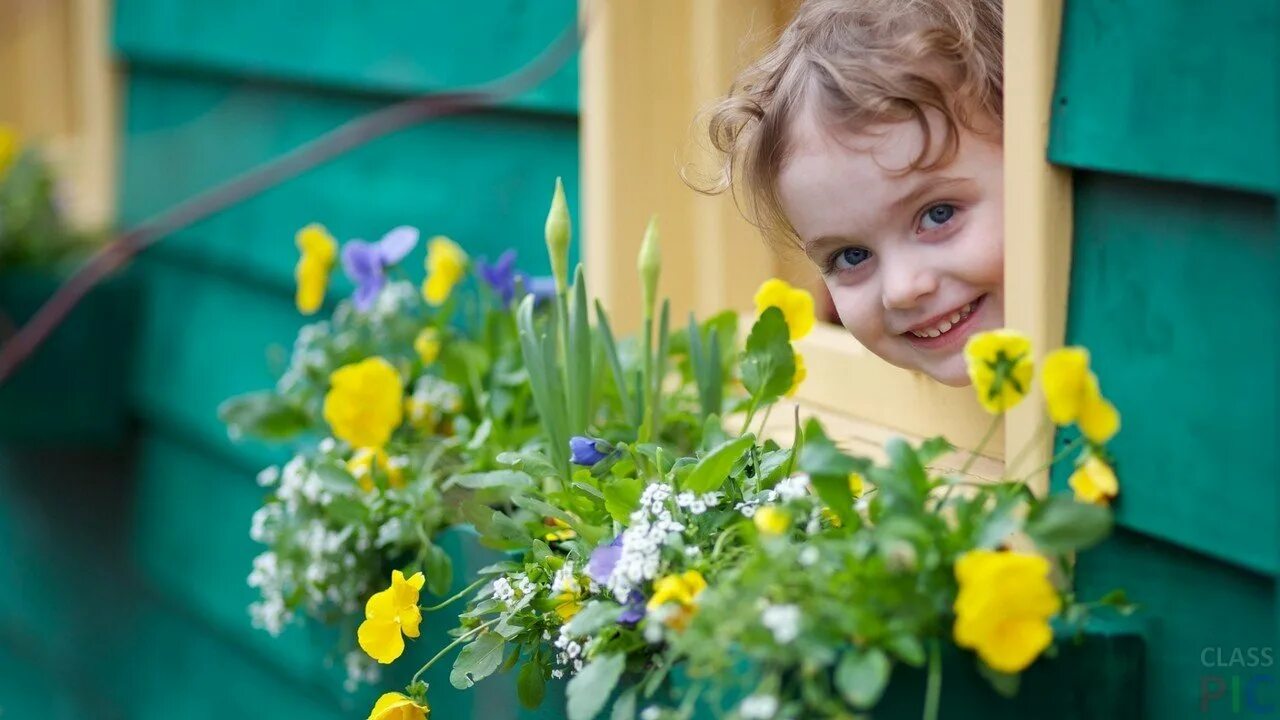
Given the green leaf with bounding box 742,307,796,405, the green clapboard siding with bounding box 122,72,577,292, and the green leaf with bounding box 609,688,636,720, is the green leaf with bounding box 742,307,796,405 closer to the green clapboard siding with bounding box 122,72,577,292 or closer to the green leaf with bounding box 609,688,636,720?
the green leaf with bounding box 609,688,636,720

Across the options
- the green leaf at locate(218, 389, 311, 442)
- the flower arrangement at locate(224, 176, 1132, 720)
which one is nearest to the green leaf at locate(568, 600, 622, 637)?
the flower arrangement at locate(224, 176, 1132, 720)

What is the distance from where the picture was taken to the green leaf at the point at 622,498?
0.99 m

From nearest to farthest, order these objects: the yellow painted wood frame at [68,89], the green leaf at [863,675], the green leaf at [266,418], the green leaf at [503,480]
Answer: the green leaf at [863,675], the green leaf at [503,480], the green leaf at [266,418], the yellow painted wood frame at [68,89]

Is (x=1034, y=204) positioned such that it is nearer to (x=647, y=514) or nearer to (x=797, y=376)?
(x=797, y=376)

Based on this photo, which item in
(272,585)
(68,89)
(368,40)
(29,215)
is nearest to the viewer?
(272,585)

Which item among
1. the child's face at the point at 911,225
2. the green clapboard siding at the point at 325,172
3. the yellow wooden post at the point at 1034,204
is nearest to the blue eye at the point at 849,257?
the child's face at the point at 911,225

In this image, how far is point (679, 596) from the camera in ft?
2.80

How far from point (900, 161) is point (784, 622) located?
0.39 metres

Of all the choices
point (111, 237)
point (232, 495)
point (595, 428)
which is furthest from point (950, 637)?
point (111, 237)

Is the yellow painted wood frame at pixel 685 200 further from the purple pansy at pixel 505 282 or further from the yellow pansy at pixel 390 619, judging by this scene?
the yellow pansy at pixel 390 619

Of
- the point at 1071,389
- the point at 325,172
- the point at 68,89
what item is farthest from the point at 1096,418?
the point at 68,89

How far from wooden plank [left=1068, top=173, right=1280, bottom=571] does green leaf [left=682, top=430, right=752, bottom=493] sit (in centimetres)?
25

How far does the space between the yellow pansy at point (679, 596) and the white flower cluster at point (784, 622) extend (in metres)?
0.07

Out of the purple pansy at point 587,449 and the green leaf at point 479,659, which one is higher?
the purple pansy at point 587,449
